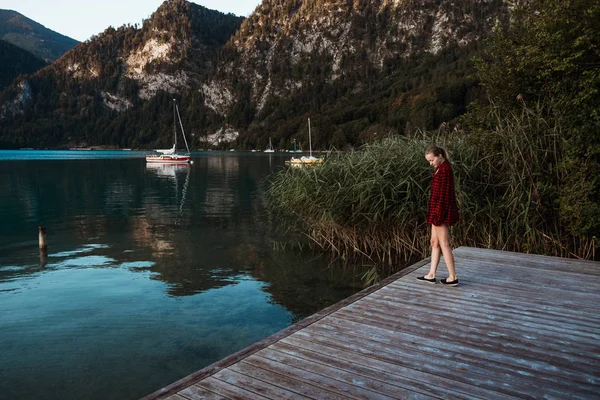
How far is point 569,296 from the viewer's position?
5.61 meters

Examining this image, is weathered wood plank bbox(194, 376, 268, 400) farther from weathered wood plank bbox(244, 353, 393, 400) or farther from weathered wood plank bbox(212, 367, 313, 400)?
weathered wood plank bbox(244, 353, 393, 400)

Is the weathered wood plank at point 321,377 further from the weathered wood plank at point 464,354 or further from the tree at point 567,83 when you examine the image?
the tree at point 567,83

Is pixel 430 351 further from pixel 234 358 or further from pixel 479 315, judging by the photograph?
pixel 234 358

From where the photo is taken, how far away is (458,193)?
1002cm

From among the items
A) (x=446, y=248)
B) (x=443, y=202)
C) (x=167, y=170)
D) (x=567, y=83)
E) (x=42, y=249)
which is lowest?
(x=42, y=249)

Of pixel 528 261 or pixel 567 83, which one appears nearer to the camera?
pixel 528 261

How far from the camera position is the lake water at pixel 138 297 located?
6.67 meters

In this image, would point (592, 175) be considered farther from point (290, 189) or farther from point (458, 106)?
point (458, 106)

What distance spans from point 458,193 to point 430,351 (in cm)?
673

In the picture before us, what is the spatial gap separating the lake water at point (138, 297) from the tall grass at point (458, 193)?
1.48m

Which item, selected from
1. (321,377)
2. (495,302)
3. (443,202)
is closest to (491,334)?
(495,302)

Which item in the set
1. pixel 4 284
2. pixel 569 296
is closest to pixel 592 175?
pixel 569 296

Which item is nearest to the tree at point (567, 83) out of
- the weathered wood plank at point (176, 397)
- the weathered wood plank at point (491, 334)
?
the weathered wood plank at point (491, 334)

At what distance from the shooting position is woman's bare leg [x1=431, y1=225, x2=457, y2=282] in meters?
6.03
